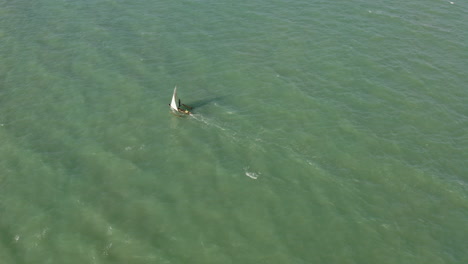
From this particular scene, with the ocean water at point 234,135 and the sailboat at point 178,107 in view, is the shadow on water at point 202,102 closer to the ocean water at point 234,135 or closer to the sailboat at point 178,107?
the ocean water at point 234,135

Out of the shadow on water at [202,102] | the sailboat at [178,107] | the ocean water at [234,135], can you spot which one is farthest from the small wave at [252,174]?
the shadow on water at [202,102]

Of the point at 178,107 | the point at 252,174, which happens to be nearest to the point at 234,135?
the point at 252,174

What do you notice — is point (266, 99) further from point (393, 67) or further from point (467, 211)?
point (467, 211)

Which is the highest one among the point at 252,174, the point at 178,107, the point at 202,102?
the point at 202,102

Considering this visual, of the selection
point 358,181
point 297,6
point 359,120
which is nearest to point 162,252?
point 358,181

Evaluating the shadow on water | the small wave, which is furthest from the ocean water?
the shadow on water

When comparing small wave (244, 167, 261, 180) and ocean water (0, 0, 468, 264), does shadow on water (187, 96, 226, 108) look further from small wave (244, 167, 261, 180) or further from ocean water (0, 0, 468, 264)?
small wave (244, 167, 261, 180)

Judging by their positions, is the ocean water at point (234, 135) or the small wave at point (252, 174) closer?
the ocean water at point (234, 135)

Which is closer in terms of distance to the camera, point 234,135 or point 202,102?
point 234,135

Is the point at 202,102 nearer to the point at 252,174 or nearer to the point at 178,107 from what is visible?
the point at 178,107

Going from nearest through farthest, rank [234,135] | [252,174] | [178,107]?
[252,174], [234,135], [178,107]
